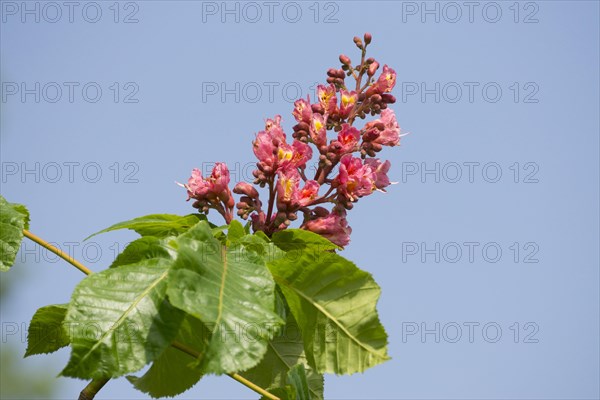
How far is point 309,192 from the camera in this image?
2.92 meters

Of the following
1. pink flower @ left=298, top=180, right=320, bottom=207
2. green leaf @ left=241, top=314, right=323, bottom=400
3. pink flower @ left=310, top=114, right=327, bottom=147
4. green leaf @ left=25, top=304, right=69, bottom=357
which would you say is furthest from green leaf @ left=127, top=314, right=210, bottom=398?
pink flower @ left=310, top=114, right=327, bottom=147

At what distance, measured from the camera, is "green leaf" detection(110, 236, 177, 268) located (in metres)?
2.32

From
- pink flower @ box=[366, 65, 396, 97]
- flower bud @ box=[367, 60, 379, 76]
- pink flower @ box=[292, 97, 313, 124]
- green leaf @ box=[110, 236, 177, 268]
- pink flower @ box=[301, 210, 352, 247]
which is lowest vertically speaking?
green leaf @ box=[110, 236, 177, 268]

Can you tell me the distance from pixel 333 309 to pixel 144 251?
595 mm

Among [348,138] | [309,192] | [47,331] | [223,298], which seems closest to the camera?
[223,298]

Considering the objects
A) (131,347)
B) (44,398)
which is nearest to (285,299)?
(131,347)

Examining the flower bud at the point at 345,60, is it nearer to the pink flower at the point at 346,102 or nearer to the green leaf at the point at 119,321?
the pink flower at the point at 346,102

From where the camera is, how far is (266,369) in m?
2.79

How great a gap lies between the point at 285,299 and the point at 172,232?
47 cm

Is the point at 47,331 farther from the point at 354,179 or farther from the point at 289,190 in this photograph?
the point at 354,179

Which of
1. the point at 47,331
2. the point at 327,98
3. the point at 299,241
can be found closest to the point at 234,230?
the point at 299,241

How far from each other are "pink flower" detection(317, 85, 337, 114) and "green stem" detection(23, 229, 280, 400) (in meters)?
1.21

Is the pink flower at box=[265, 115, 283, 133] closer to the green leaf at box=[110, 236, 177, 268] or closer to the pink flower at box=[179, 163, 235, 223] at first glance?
the pink flower at box=[179, 163, 235, 223]

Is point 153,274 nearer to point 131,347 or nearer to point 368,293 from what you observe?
point 131,347
